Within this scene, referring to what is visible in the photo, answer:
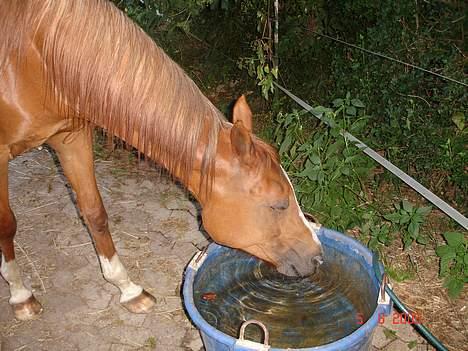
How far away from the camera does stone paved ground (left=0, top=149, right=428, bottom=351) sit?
241cm

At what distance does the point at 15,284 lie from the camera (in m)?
2.56

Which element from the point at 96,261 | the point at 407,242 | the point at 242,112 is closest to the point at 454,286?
the point at 407,242

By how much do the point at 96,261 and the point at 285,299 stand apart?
1201 mm

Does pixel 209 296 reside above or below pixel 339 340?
below

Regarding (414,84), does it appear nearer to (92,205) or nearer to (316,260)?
(316,260)

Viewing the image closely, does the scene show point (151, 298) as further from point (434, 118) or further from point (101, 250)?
point (434, 118)

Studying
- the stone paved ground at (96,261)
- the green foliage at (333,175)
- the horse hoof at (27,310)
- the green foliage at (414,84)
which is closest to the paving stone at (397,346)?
the stone paved ground at (96,261)

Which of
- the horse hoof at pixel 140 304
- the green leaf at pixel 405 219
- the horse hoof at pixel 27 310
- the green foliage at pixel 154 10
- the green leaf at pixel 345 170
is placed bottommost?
the horse hoof at pixel 27 310

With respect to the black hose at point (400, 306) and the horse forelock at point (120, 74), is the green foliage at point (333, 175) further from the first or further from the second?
the horse forelock at point (120, 74)

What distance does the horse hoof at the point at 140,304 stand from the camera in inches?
101

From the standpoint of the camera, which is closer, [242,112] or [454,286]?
[242,112]

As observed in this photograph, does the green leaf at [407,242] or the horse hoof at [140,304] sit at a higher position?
the green leaf at [407,242]

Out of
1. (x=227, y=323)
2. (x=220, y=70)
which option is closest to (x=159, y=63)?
(x=227, y=323)

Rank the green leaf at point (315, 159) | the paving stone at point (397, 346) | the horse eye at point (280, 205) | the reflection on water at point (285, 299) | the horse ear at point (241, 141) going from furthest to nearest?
the green leaf at point (315, 159)
the paving stone at point (397, 346)
the reflection on water at point (285, 299)
the horse eye at point (280, 205)
the horse ear at point (241, 141)
